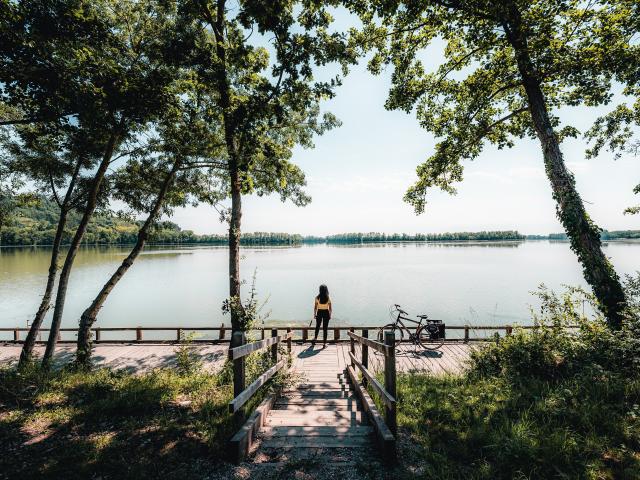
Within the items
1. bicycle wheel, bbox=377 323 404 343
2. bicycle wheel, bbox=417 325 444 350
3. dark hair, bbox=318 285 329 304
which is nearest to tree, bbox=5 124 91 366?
dark hair, bbox=318 285 329 304

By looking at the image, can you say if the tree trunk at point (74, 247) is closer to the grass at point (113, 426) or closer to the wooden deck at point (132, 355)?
the wooden deck at point (132, 355)

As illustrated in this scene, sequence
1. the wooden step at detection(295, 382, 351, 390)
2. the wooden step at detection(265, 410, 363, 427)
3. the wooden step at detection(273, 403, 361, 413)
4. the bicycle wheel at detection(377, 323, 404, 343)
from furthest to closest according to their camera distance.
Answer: the wooden step at detection(295, 382, 351, 390) < the bicycle wheel at detection(377, 323, 404, 343) < the wooden step at detection(273, 403, 361, 413) < the wooden step at detection(265, 410, 363, 427)

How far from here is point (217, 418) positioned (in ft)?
13.5

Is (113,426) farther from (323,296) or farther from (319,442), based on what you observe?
(323,296)

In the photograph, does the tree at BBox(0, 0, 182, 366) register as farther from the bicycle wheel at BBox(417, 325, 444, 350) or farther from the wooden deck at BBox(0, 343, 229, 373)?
the bicycle wheel at BBox(417, 325, 444, 350)

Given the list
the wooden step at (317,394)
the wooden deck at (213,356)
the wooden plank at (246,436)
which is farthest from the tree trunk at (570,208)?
the wooden plank at (246,436)

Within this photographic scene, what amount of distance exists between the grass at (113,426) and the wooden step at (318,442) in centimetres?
57

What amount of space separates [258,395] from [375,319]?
17881mm

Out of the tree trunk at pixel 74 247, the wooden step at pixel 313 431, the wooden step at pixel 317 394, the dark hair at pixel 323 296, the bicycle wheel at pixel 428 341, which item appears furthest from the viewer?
the bicycle wheel at pixel 428 341

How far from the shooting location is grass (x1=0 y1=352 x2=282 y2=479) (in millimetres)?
3100

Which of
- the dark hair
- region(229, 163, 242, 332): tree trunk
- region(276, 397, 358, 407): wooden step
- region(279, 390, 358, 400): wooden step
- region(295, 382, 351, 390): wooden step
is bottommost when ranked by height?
region(295, 382, 351, 390): wooden step

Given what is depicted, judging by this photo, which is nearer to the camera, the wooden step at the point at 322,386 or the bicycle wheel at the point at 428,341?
the wooden step at the point at 322,386

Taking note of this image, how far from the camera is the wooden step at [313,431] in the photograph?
3713 mm

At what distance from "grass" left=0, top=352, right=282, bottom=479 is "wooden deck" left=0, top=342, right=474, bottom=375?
3947mm
